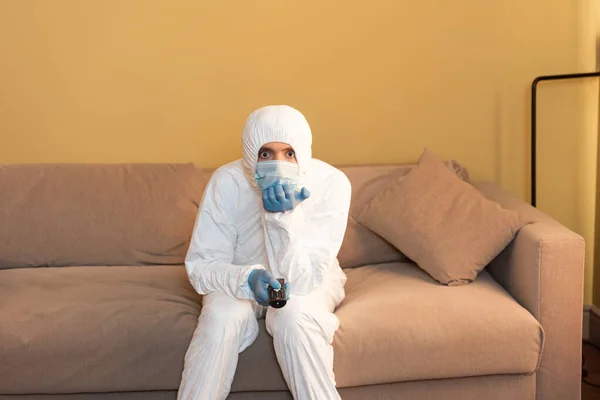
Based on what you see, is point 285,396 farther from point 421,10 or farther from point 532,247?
point 421,10

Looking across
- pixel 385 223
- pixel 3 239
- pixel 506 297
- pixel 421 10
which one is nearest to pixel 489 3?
pixel 421 10

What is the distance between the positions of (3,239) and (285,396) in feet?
4.36

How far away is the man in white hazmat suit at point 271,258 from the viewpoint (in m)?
2.48

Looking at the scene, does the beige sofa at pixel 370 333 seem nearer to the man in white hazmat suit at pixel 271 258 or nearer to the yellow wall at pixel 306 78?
the man in white hazmat suit at pixel 271 258

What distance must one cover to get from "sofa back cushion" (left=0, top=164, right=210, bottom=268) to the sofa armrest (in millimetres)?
1289

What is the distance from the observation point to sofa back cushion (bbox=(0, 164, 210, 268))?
3273 millimetres

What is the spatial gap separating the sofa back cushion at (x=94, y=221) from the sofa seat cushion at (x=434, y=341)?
0.88 meters

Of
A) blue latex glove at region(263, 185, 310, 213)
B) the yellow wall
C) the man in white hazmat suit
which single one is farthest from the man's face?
the yellow wall

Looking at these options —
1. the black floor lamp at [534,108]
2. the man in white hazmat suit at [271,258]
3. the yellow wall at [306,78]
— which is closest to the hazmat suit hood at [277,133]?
the man in white hazmat suit at [271,258]

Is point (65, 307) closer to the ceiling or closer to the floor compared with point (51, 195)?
closer to the floor

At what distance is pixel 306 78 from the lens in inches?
145

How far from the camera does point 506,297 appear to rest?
2.85 metres

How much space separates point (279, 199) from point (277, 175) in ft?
0.32

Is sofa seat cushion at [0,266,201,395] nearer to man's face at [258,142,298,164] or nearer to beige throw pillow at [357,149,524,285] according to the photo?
man's face at [258,142,298,164]
